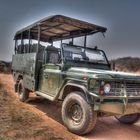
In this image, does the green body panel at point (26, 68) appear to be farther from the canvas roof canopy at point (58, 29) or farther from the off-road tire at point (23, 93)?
the canvas roof canopy at point (58, 29)

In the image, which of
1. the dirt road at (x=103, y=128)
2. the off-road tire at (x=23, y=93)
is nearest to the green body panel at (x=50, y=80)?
the dirt road at (x=103, y=128)

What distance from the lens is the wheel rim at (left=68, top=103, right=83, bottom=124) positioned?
17.4 ft

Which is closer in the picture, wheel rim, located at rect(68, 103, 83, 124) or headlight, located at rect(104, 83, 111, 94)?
headlight, located at rect(104, 83, 111, 94)

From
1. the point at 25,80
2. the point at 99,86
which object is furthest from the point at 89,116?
the point at 25,80

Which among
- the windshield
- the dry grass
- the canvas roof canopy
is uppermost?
the canvas roof canopy

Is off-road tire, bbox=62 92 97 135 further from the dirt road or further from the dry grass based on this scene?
the dry grass

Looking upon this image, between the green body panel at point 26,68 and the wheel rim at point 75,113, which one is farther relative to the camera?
the green body panel at point 26,68

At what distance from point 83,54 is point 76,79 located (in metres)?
1.93

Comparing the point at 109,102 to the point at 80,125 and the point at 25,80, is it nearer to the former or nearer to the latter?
the point at 80,125

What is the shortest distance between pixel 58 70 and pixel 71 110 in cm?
123

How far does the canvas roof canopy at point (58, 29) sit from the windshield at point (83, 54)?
838 mm

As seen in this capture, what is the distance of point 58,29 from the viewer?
8867 mm

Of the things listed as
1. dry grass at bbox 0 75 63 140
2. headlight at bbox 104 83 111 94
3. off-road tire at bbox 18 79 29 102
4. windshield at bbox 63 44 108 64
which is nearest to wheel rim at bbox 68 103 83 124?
dry grass at bbox 0 75 63 140

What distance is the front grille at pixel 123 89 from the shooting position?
4.98m
